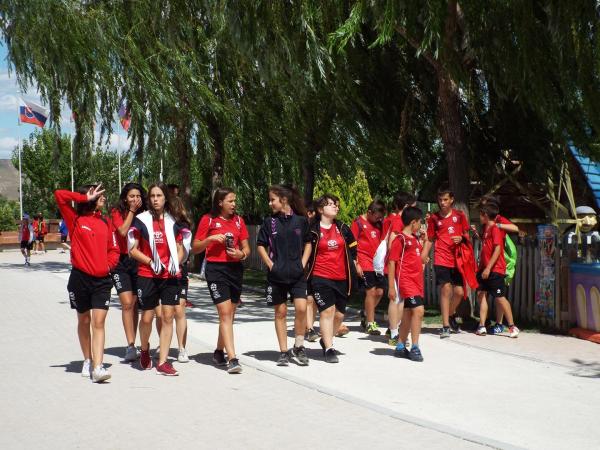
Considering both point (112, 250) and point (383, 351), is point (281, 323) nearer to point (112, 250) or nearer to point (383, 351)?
point (383, 351)

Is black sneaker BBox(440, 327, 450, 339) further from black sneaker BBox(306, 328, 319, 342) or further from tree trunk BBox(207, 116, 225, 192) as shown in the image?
tree trunk BBox(207, 116, 225, 192)

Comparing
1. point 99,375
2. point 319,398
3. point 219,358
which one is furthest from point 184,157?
point 319,398

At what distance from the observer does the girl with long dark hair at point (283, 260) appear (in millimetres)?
8734

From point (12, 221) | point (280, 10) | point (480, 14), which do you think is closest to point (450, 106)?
point (480, 14)

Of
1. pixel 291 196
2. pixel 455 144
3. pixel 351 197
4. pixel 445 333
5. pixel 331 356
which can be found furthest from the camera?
pixel 351 197

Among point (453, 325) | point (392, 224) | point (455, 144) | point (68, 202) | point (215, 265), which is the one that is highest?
point (455, 144)

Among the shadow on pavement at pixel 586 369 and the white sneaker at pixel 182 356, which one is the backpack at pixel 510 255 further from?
the white sneaker at pixel 182 356

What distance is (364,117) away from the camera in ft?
48.6

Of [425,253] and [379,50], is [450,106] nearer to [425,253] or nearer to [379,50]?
[379,50]

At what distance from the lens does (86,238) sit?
8.06 metres

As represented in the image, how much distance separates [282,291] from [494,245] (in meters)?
3.49

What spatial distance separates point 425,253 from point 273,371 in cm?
247

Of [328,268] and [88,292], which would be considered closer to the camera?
[88,292]

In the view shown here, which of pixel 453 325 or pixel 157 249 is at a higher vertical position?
pixel 157 249
